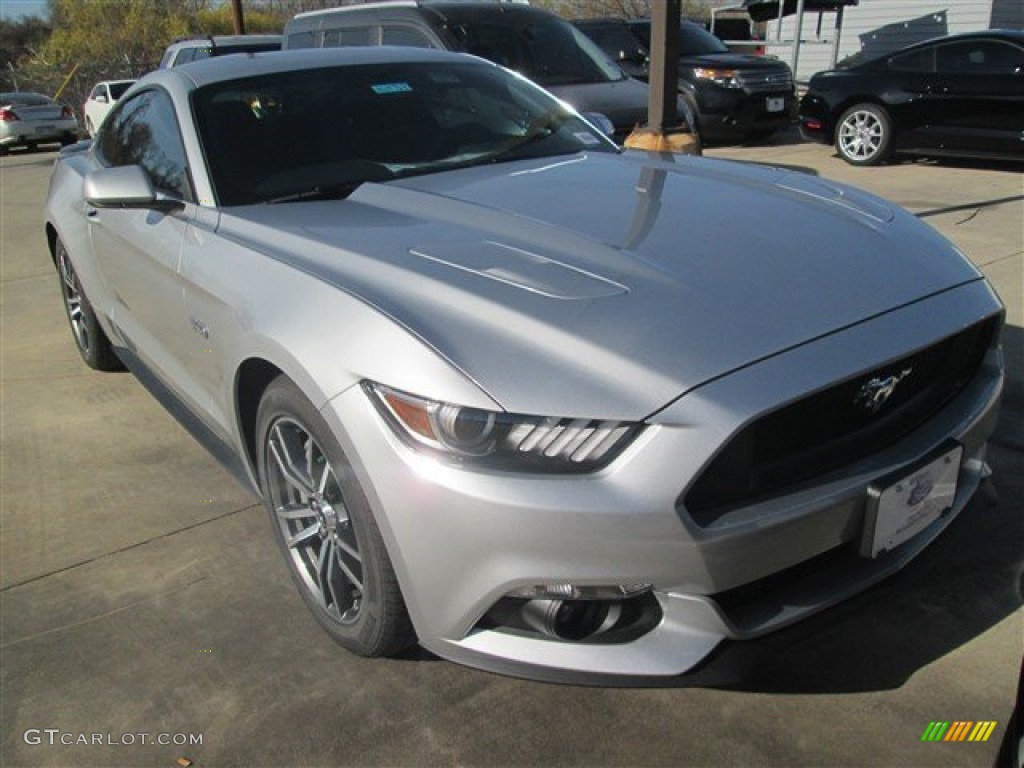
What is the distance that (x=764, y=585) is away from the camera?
6.58 feet

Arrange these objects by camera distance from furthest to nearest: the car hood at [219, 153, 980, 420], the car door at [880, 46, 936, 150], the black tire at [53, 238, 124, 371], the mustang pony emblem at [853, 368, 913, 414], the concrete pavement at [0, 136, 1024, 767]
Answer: the car door at [880, 46, 936, 150], the black tire at [53, 238, 124, 371], the concrete pavement at [0, 136, 1024, 767], the mustang pony emblem at [853, 368, 913, 414], the car hood at [219, 153, 980, 420]

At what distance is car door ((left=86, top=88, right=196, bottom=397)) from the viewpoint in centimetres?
315

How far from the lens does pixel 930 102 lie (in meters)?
9.48

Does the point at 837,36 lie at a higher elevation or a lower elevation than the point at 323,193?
higher

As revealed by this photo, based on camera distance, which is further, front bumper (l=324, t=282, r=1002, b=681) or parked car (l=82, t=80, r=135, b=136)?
parked car (l=82, t=80, r=135, b=136)

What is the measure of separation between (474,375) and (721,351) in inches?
20.9

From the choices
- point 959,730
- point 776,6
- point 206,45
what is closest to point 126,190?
point 959,730

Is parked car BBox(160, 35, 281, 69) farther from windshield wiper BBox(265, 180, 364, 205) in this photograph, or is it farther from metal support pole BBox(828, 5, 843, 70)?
metal support pole BBox(828, 5, 843, 70)

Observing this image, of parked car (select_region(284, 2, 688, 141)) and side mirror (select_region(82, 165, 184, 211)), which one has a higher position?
parked car (select_region(284, 2, 688, 141))

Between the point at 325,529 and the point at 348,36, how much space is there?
7.64 meters

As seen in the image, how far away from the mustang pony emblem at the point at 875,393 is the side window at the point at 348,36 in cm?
778

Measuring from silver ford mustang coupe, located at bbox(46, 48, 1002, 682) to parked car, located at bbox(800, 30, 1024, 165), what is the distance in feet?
23.7

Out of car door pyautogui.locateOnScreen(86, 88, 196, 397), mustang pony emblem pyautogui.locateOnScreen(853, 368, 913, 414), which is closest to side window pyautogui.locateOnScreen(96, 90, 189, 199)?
car door pyautogui.locateOnScreen(86, 88, 196, 397)

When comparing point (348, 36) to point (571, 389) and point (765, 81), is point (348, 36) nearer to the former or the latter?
point (765, 81)
